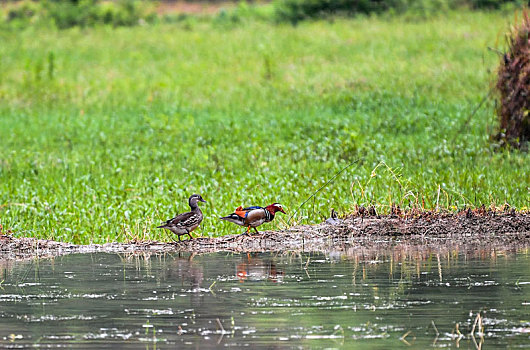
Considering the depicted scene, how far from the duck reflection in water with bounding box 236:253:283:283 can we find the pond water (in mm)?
12

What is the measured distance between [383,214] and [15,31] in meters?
36.3

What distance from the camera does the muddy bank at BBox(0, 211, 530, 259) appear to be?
1327 cm

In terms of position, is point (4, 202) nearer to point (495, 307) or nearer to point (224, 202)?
point (224, 202)

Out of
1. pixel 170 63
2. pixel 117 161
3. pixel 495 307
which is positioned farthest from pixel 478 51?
pixel 495 307

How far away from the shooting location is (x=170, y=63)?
39.1m

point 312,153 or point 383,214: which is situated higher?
point 312,153

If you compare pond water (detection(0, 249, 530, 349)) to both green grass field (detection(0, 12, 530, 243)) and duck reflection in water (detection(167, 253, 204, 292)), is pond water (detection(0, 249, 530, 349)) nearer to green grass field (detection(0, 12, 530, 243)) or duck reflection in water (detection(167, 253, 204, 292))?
duck reflection in water (detection(167, 253, 204, 292))

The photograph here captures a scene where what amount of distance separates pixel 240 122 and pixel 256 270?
16096 millimetres

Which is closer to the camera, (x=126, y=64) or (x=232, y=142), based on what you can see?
(x=232, y=142)

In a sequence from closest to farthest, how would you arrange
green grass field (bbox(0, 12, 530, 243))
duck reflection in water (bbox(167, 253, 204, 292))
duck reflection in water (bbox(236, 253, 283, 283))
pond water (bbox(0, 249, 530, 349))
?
pond water (bbox(0, 249, 530, 349))
duck reflection in water (bbox(167, 253, 204, 292))
duck reflection in water (bbox(236, 253, 283, 283))
green grass field (bbox(0, 12, 530, 243))

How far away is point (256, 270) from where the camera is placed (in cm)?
1133

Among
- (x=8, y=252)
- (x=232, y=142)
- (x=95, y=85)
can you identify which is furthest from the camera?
(x=95, y=85)

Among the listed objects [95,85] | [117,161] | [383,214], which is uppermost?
[95,85]

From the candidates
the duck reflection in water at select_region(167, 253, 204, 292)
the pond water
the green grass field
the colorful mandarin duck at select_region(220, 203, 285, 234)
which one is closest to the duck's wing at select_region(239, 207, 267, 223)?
the colorful mandarin duck at select_region(220, 203, 285, 234)
